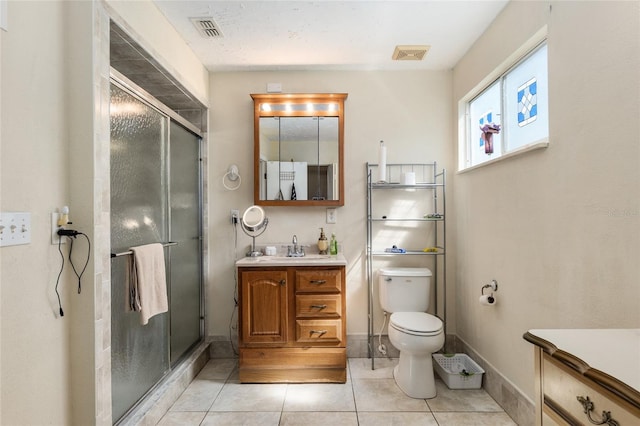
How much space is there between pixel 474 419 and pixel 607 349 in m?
1.30

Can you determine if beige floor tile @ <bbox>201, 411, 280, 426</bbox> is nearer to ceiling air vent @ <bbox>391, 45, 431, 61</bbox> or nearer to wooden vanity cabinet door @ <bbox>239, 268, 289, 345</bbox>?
wooden vanity cabinet door @ <bbox>239, 268, 289, 345</bbox>

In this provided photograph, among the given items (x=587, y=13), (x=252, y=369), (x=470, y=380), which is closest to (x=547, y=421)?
(x=470, y=380)

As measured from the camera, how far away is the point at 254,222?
2701 mm

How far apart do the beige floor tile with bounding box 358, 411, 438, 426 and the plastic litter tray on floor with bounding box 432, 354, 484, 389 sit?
0.40m

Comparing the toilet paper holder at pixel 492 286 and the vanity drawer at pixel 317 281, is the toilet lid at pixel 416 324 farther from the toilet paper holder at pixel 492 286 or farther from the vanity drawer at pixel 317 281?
the vanity drawer at pixel 317 281

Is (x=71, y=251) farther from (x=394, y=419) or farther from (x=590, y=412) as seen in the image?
(x=394, y=419)

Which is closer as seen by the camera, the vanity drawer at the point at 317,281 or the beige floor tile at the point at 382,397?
the beige floor tile at the point at 382,397

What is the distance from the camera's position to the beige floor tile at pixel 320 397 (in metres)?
1.95

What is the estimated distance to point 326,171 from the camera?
105 inches

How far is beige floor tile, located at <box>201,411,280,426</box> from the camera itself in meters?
1.80

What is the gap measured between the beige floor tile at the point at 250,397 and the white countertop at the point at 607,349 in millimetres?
1641

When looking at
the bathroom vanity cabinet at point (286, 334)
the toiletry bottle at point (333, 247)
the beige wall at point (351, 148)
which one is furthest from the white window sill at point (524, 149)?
the bathroom vanity cabinet at point (286, 334)

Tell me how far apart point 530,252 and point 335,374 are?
1501 mm

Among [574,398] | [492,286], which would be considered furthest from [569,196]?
[574,398]
